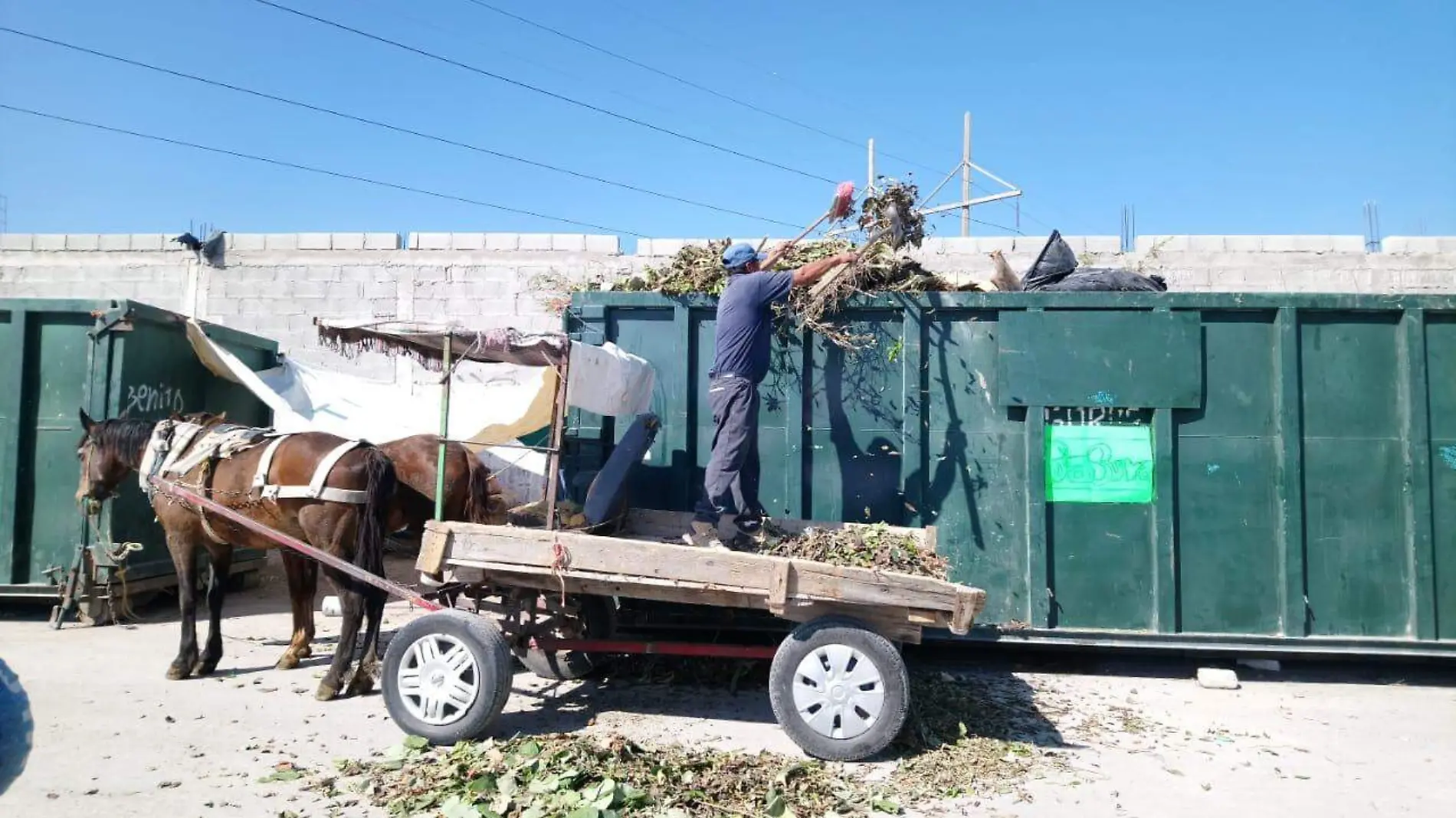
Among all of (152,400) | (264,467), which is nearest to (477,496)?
(264,467)

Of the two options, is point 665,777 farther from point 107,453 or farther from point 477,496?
point 107,453

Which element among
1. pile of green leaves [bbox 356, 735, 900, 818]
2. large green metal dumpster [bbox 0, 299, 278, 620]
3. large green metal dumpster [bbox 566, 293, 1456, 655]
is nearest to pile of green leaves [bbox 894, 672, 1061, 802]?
pile of green leaves [bbox 356, 735, 900, 818]

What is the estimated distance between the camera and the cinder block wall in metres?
9.07

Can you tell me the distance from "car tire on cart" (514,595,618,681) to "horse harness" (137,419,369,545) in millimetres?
1551

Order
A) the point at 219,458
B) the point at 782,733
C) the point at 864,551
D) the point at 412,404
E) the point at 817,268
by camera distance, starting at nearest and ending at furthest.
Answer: the point at 864,551 < the point at 782,733 < the point at 817,268 < the point at 219,458 < the point at 412,404

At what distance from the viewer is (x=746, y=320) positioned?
4879 mm

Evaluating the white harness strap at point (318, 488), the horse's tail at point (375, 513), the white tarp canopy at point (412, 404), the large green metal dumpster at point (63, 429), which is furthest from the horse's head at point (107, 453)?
the horse's tail at point (375, 513)

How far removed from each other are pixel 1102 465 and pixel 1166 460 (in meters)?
0.41

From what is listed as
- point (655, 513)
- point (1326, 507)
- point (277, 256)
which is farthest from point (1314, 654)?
point (277, 256)

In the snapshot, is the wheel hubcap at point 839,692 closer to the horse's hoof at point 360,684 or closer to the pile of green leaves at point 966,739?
the pile of green leaves at point 966,739

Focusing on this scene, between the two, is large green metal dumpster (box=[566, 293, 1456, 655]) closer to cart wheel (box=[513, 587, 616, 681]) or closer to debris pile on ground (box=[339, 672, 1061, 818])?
cart wheel (box=[513, 587, 616, 681])

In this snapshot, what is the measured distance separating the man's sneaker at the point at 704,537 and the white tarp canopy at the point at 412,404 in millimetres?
1640

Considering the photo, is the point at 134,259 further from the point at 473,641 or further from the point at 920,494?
the point at 920,494

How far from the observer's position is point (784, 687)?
166 inches
